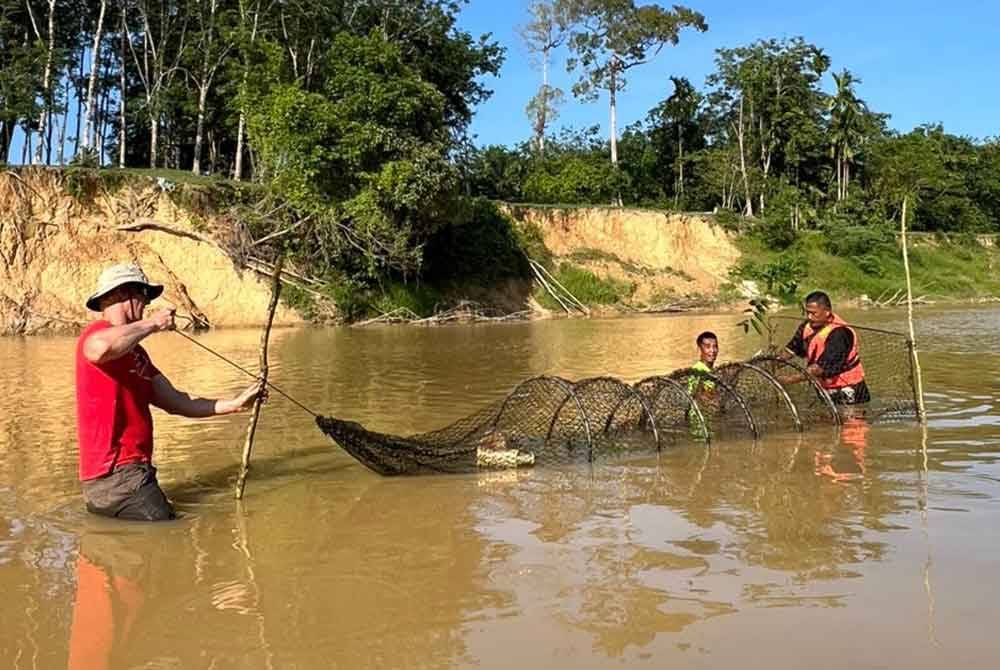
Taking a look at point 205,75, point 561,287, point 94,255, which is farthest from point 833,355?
point 205,75

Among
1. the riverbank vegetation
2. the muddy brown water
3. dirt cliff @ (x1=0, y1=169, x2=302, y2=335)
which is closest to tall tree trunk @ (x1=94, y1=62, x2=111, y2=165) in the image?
the riverbank vegetation

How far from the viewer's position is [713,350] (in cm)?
927

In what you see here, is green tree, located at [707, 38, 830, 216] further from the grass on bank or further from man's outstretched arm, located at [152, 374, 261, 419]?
man's outstretched arm, located at [152, 374, 261, 419]

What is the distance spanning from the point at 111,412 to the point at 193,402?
0.65 meters

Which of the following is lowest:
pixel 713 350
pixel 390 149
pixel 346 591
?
pixel 346 591

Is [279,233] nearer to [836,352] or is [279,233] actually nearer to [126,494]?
[836,352]

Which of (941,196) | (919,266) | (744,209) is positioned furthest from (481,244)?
(941,196)

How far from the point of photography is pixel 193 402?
6.02 metres

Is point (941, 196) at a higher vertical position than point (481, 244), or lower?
higher

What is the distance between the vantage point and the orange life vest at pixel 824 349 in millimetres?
9484

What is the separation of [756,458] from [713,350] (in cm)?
209

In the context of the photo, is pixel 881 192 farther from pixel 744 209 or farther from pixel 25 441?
pixel 25 441

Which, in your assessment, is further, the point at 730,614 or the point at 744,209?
the point at 744,209

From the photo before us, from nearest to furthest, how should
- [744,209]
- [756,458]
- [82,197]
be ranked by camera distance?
1. [756,458]
2. [82,197]
3. [744,209]
